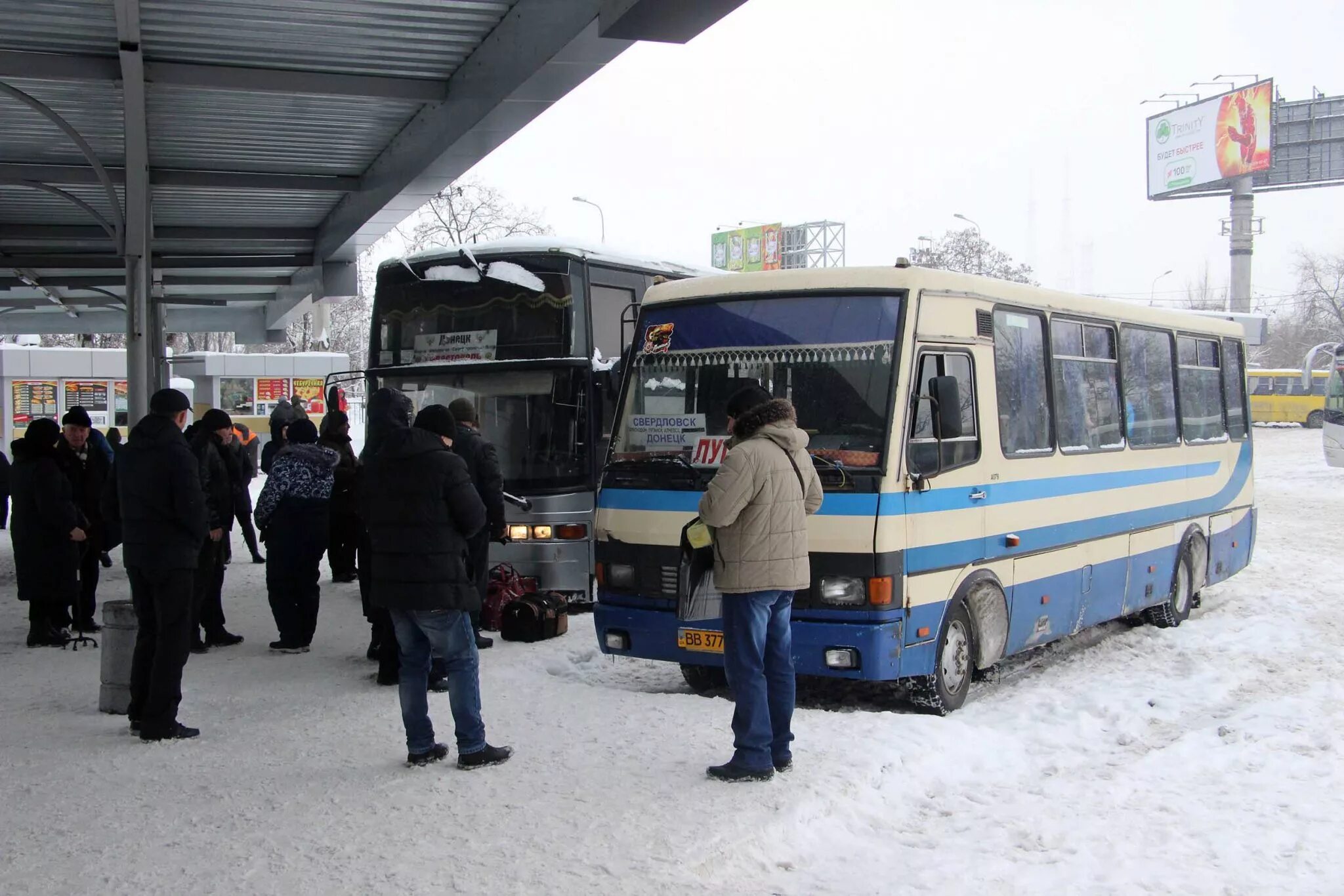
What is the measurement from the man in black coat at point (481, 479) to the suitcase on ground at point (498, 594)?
112cm

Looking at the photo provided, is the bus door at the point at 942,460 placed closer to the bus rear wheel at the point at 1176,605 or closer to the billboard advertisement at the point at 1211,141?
the bus rear wheel at the point at 1176,605

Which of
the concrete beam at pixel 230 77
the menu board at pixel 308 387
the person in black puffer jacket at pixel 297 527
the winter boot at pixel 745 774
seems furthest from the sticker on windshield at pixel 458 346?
the menu board at pixel 308 387

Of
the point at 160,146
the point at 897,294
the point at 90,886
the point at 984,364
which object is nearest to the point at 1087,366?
the point at 984,364

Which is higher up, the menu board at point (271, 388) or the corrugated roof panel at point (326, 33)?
the corrugated roof panel at point (326, 33)

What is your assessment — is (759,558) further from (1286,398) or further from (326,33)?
(1286,398)

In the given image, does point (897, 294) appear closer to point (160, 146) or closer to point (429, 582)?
point (429, 582)

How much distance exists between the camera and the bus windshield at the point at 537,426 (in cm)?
1210

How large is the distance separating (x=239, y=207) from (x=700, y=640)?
1156 cm

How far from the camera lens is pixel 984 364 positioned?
8.70 m

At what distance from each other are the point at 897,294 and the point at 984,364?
1063 millimetres

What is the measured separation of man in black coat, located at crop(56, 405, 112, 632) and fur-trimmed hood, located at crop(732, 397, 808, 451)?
22.0 feet

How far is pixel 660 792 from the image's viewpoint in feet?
19.8

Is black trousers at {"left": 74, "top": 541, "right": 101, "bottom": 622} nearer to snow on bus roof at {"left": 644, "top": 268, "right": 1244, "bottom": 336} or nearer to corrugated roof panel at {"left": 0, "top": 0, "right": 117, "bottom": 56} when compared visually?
corrugated roof panel at {"left": 0, "top": 0, "right": 117, "bottom": 56}

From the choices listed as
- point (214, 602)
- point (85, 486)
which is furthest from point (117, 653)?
point (85, 486)
